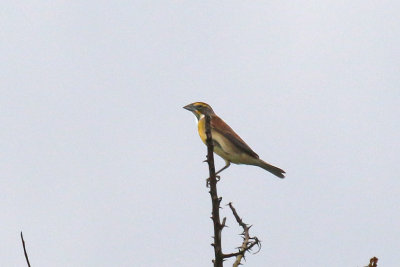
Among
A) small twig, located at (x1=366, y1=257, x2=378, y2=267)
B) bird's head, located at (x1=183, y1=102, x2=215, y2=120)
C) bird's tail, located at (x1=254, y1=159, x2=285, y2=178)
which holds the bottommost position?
small twig, located at (x1=366, y1=257, x2=378, y2=267)

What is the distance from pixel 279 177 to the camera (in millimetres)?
10438

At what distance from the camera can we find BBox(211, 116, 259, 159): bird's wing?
1022cm

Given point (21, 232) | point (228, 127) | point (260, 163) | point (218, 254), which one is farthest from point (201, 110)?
point (21, 232)

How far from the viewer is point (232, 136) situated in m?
10.3

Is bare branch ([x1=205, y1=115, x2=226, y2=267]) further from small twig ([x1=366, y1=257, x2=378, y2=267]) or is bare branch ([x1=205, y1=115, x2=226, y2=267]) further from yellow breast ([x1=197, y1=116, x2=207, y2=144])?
yellow breast ([x1=197, y1=116, x2=207, y2=144])

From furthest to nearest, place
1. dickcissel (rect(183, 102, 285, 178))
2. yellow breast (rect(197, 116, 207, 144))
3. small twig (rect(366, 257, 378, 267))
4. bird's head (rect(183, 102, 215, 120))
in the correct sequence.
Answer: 1. bird's head (rect(183, 102, 215, 120))
2. dickcissel (rect(183, 102, 285, 178))
3. yellow breast (rect(197, 116, 207, 144))
4. small twig (rect(366, 257, 378, 267))

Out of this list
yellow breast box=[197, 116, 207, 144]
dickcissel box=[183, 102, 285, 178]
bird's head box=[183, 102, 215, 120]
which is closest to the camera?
yellow breast box=[197, 116, 207, 144]

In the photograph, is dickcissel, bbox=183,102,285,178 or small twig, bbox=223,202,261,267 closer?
small twig, bbox=223,202,261,267

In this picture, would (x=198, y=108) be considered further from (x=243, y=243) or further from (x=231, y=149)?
(x=243, y=243)

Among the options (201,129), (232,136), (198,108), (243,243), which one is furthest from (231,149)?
(243,243)

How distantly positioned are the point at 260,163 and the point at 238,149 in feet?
1.42

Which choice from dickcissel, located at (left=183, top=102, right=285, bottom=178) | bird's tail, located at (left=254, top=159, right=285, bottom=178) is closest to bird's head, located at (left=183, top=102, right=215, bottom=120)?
dickcissel, located at (left=183, top=102, right=285, bottom=178)

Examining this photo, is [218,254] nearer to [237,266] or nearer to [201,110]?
[237,266]

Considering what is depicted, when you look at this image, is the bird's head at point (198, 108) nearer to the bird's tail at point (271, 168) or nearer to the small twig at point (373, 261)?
the bird's tail at point (271, 168)
